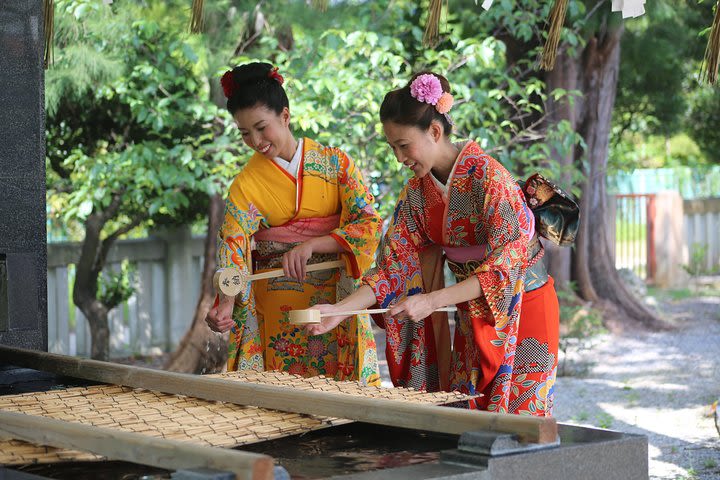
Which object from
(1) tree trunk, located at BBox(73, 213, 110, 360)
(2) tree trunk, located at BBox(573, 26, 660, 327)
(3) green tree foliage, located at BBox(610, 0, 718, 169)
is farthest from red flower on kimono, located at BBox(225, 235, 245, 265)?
(2) tree trunk, located at BBox(573, 26, 660, 327)

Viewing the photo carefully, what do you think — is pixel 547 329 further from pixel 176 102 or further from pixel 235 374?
pixel 176 102

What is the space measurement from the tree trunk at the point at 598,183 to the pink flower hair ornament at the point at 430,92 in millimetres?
5887

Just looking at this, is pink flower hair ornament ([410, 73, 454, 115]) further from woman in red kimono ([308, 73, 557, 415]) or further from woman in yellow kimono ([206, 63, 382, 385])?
woman in yellow kimono ([206, 63, 382, 385])

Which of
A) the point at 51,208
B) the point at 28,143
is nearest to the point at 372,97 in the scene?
the point at 28,143

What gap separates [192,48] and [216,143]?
0.66 meters

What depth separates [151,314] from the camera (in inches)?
350

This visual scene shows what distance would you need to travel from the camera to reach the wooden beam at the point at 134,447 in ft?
6.12

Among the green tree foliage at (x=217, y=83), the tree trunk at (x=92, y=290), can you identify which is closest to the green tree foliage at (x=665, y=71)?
the green tree foliage at (x=217, y=83)

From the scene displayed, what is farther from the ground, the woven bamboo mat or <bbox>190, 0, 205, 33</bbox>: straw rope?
<bbox>190, 0, 205, 33</bbox>: straw rope

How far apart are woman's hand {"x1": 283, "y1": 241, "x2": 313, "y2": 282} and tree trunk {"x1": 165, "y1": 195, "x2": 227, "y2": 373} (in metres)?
3.59

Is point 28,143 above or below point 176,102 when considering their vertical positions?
below

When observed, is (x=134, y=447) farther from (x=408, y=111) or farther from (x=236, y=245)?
(x=236, y=245)

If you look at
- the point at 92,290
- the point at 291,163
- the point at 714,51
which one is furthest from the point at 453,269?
the point at 92,290

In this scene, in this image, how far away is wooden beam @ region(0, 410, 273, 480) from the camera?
1.87 m
